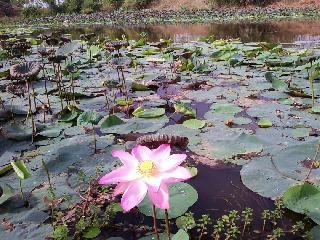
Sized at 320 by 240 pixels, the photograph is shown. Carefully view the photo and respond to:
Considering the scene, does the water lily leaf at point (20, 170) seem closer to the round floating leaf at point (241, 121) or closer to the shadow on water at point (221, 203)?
the shadow on water at point (221, 203)

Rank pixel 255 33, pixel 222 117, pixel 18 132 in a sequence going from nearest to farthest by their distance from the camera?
1. pixel 18 132
2. pixel 222 117
3. pixel 255 33

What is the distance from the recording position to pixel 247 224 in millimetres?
Result: 1943

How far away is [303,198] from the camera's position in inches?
78.5

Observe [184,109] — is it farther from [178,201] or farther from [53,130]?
[178,201]

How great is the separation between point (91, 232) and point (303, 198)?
3.82 feet

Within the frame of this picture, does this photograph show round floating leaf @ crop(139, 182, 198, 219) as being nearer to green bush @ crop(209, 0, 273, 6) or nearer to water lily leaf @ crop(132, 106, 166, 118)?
water lily leaf @ crop(132, 106, 166, 118)

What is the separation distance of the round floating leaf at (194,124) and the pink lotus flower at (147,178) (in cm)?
204

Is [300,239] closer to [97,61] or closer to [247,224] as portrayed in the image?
[247,224]

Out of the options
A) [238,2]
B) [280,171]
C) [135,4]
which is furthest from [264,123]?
[135,4]

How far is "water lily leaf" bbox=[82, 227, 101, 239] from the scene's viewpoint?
75.3 inches

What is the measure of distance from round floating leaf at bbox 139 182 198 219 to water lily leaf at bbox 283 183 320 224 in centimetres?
52

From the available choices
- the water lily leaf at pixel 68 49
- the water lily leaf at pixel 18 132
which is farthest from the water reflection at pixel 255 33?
the water lily leaf at pixel 18 132

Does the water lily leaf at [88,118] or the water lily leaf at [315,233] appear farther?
the water lily leaf at [88,118]

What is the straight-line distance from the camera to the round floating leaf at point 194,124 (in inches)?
127
